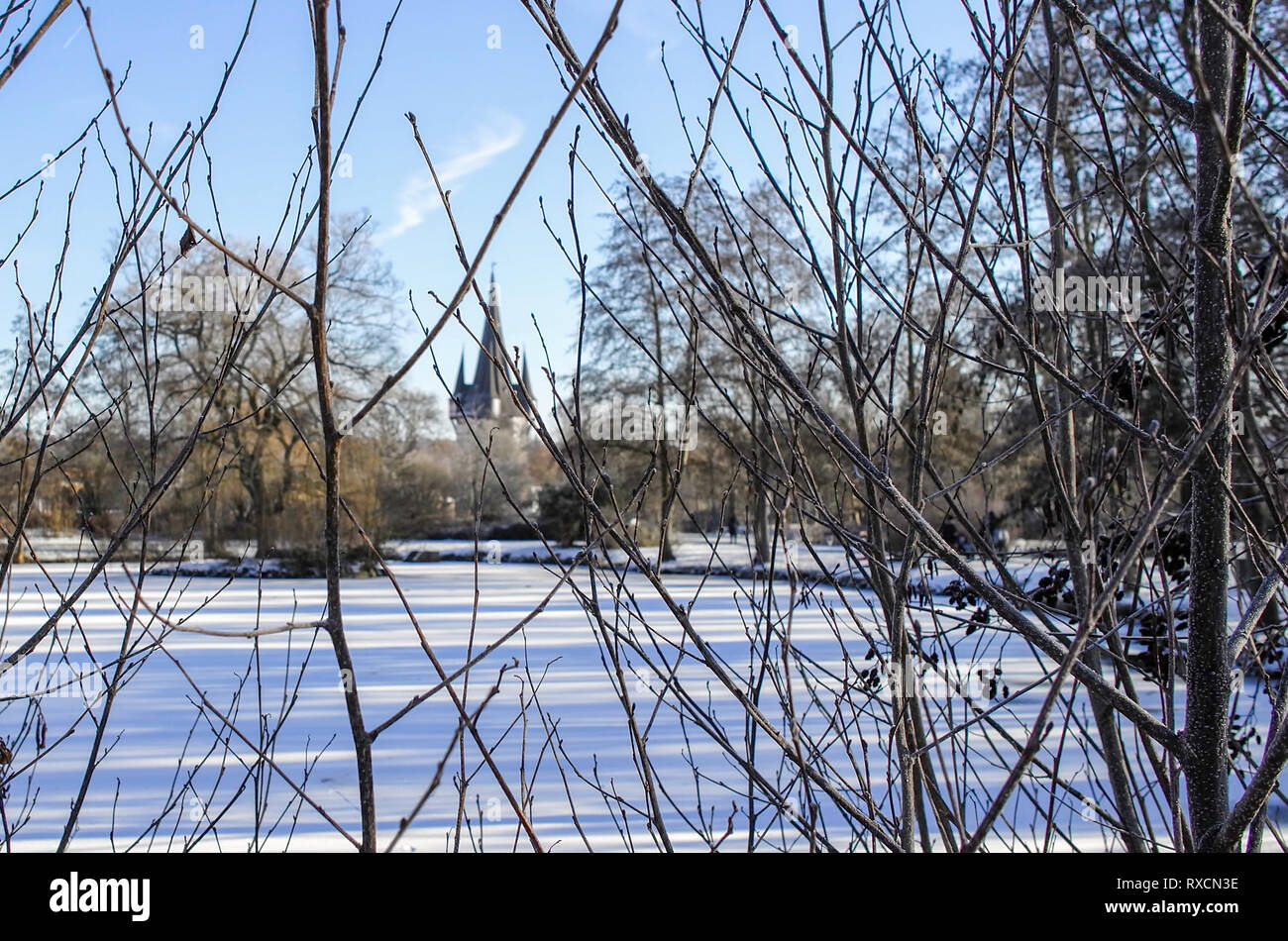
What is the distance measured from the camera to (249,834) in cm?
348

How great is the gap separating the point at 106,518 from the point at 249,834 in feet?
36.6

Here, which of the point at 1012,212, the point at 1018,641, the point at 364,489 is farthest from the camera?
the point at 364,489

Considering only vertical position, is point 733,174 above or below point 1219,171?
above

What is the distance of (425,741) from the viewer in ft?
17.0

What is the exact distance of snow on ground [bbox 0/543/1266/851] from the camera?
1703 millimetres

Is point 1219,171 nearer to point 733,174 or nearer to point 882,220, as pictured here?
point 733,174

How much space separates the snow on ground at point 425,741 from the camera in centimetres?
170

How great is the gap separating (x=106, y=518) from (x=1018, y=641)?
11.7 meters

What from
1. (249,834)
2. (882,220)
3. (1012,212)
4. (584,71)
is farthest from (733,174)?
(882,220)

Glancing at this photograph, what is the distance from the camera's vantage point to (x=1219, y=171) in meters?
0.96
